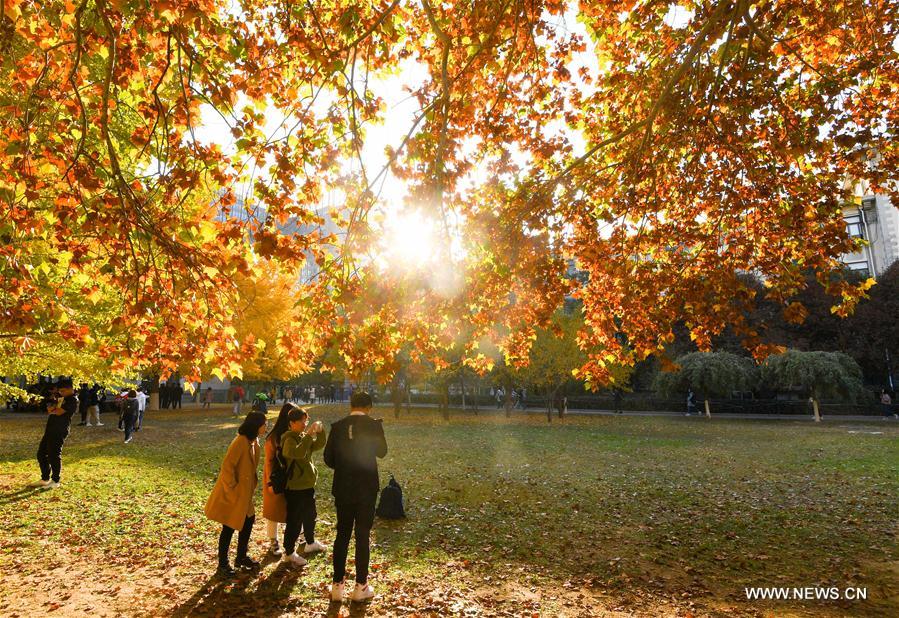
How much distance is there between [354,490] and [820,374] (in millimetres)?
33586

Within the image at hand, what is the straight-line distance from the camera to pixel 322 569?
6.20m

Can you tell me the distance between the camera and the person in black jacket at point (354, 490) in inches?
205

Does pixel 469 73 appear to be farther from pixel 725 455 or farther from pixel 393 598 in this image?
pixel 725 455

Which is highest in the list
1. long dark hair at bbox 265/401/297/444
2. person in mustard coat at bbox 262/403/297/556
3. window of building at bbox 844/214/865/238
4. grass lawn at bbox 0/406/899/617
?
window of building at bbox 844/214/865/238

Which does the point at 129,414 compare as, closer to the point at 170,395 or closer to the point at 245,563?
the point at 245,563

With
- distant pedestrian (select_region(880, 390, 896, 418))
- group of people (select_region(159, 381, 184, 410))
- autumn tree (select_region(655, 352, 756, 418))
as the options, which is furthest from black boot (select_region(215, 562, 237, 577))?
distant pedestrian (select_region(880, 390, 896, 418))

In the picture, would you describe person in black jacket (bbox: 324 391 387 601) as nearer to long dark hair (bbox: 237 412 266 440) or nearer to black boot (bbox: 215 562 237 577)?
long dark hair (bbox: 237 412 266 440)

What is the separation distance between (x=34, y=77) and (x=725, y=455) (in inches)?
740

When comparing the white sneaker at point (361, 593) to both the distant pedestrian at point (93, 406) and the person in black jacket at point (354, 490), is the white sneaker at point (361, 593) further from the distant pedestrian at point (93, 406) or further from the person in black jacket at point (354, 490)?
the distant pedestrian at point (93, 406)

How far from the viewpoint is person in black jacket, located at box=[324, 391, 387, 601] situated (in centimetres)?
522

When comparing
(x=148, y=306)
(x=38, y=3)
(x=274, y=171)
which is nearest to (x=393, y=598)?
(x=148, y=306)

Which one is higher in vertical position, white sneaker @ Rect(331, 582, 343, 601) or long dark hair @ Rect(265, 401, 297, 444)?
long dark hair @ Rect(265, 401, 297, 444)

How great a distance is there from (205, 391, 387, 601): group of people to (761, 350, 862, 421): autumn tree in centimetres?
3097

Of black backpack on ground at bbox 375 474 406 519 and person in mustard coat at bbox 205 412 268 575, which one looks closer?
person in mustard coat at bbox 205 412 268 575
